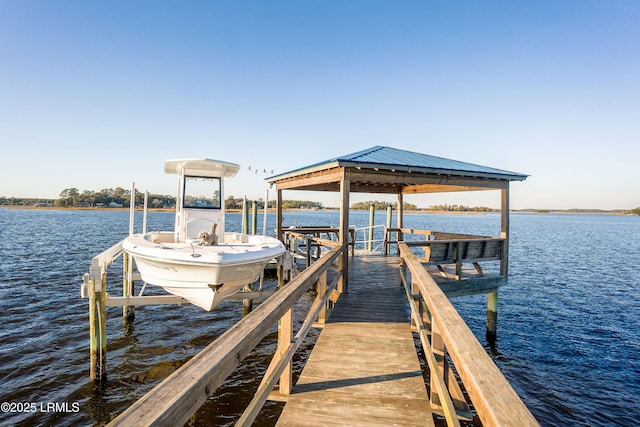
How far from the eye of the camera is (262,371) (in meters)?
7.33

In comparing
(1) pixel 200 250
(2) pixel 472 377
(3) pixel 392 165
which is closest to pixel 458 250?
(3) pixel 392 165

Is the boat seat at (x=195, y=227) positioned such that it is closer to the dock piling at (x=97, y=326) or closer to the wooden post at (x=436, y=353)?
the dock piling at (x=97, y=326)

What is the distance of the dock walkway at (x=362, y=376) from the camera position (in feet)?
9.89

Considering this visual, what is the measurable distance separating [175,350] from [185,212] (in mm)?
3312

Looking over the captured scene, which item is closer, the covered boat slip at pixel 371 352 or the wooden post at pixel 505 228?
the covered boat slip at pixel 371 352

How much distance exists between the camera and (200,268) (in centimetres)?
605

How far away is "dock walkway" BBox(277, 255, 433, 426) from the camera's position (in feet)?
9.89

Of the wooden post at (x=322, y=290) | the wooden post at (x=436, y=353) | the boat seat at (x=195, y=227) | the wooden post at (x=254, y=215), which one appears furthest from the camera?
the wooden post at (x=254, y=215)

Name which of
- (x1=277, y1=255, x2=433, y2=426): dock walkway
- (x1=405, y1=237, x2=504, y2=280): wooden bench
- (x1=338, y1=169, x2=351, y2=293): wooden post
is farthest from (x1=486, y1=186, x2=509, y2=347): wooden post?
(x1=277, y1=255, x2=433, y2=426): dock walkway

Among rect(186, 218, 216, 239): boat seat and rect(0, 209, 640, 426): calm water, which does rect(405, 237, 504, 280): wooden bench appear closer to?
rect(0, 209, 640, 426): calm water

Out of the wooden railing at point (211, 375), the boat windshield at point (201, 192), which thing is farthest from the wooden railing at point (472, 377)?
the boat windshield at point (201, 192)

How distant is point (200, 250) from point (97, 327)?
2393mm

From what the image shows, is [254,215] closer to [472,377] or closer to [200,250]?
[200,250]

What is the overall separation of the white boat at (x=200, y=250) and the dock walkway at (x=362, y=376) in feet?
6.47
